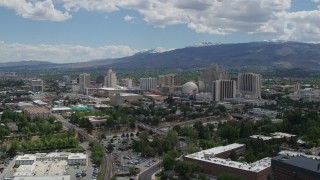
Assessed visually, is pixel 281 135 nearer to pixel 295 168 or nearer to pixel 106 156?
pixel 295 168

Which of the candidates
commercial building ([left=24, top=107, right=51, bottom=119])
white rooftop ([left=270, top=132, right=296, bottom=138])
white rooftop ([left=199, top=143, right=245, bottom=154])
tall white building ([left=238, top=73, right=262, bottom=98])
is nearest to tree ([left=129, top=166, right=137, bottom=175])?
white rooftop ([left=199, top=143, right=245, bottom=154])

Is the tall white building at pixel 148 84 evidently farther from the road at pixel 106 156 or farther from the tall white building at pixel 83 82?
the road at pixel 106 156

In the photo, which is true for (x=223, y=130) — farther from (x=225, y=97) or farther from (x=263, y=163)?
(x=225, y=97)

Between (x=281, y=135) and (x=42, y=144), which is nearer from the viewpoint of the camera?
(x=42, y=144)

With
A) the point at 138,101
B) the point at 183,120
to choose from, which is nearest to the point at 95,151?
the point at 183,120

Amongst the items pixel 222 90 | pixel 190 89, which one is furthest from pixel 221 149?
pixel 190 89
